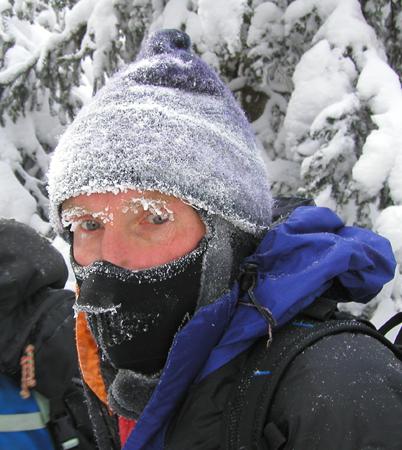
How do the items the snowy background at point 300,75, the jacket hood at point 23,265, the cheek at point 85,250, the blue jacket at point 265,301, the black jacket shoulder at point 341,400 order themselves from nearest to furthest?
the black jacket shoulder at point 341,400 < the blue jacket at point 265,301 < the cheek at point 85,250 < the jacket hood at point 23,265 < the snowy background at point 300,75

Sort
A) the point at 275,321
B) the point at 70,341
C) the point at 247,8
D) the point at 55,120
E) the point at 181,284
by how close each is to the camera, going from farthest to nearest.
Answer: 1. the point at 55,120
2. the point at 247,8
3. the point at 70,341
4. the point at 181,284
5. the point at 275,321

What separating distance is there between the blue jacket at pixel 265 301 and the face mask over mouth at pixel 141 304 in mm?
157

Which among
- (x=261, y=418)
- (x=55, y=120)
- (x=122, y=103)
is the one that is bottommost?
(x=55, y=120)

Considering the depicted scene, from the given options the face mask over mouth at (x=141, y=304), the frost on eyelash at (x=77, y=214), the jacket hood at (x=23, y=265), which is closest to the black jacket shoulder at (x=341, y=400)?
the face mask over mouth at (x=141, y=304)

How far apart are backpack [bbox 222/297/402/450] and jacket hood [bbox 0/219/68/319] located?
1.34m

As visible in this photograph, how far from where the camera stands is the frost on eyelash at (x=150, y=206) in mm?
1548

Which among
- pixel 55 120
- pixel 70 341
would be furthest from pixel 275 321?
pixel 55 120

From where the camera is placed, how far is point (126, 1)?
4.02 meters

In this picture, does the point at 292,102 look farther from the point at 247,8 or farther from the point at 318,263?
the point at 318,263

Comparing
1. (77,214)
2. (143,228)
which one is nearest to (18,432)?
(77,214)

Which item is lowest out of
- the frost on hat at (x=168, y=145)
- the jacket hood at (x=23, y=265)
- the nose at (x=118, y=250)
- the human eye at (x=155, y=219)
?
the jacket hood at (x=23, y=265)

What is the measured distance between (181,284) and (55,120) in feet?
16.1

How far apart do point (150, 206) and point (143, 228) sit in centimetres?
7

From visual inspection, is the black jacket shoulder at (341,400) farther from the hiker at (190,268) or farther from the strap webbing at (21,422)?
the strap webbing at (21,422)
